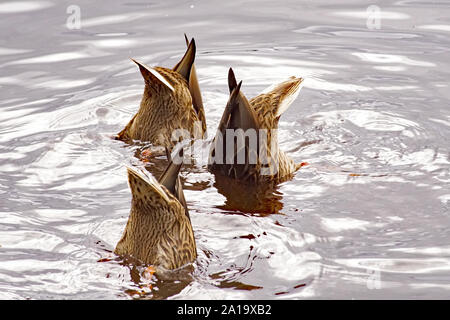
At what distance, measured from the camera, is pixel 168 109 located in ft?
27.1

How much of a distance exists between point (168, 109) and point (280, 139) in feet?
3.90

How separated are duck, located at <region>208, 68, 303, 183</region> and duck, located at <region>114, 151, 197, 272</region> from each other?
1.62 m

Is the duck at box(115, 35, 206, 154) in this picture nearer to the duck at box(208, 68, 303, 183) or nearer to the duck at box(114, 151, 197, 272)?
the duck at box(208, 68, 303, 183)

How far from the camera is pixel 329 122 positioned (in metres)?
8.80

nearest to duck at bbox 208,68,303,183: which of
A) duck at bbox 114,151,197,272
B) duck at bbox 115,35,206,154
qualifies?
duck at bbox 115,35,206,154

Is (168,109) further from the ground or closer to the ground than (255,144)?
further from the ground

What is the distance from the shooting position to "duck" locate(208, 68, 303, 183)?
7367mm

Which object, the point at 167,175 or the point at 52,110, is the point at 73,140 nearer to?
the point at 52,110

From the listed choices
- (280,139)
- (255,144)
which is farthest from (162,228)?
(280,139)

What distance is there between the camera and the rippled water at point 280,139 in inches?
230

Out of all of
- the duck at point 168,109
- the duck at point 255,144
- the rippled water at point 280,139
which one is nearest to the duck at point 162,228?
the rippled water at point 280,139

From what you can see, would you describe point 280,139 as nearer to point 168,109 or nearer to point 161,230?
point 168,109

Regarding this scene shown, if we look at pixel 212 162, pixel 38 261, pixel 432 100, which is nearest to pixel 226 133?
pixel 212 162

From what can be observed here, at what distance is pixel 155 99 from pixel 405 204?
105 inches
